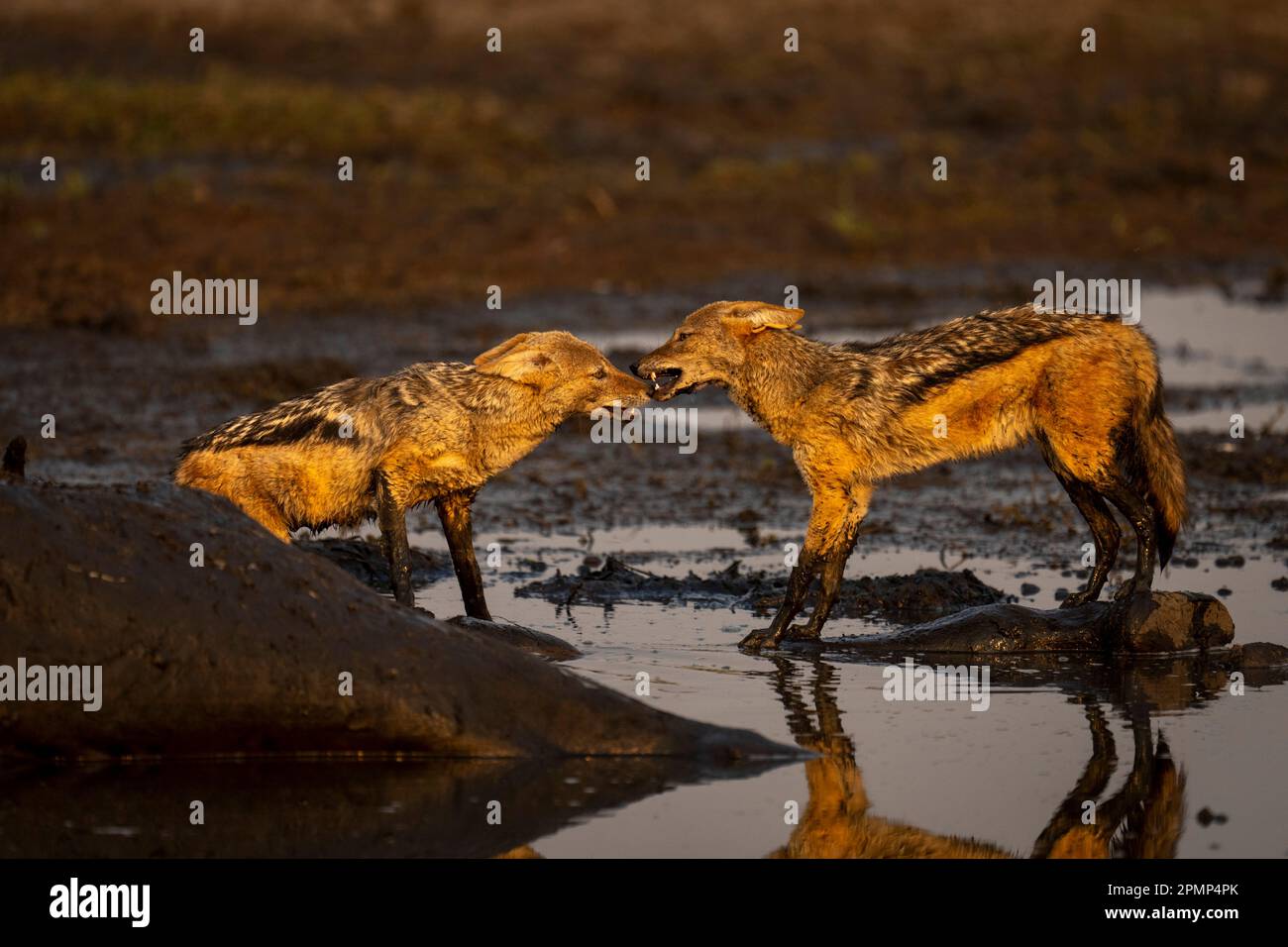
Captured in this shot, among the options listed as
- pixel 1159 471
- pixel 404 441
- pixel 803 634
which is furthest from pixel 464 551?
pixel 1159 471

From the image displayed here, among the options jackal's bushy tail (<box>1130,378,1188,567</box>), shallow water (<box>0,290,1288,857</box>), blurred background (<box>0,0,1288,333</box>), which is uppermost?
blurred background (<box>0,0,1288,333</box>)

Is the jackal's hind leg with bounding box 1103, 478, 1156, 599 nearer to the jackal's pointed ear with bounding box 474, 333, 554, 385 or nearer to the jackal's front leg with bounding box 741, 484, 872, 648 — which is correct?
the jackal's front leg with bounding box 741, 484, 872, 648

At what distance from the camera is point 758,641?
9477 mm

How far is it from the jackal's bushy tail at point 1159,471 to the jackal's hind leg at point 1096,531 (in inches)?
11.2

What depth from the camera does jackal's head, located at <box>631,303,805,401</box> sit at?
982 cm

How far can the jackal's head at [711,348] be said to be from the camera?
32.2ft

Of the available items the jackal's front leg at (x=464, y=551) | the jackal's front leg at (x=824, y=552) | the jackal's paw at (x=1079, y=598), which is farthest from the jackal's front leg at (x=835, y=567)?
the jackal's front leg at (x=464, y=551)

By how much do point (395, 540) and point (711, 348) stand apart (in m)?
1.92

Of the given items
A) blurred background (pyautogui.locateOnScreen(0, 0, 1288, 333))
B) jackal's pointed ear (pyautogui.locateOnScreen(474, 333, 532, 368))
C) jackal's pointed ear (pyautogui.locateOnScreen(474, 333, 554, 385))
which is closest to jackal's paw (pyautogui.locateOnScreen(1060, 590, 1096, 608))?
jackal's pointed ear (pyautogui.locateOnScreen(474, 333, 554, 385))

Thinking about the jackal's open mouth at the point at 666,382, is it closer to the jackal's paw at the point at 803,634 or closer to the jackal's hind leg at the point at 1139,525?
the jackal's paw at the point at 803,634

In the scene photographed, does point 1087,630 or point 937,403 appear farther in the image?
point 937,403

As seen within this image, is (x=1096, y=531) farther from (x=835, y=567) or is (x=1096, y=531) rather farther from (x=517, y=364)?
(x=517, y=364)

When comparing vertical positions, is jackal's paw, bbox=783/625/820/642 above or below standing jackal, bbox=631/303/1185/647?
below

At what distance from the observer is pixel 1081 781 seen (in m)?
7.39
